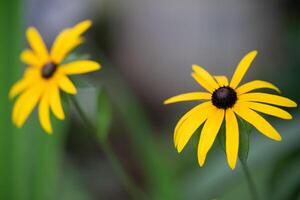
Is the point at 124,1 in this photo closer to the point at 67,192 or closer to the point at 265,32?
the point at 265,32

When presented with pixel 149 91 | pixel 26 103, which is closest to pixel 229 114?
pixel 26 103

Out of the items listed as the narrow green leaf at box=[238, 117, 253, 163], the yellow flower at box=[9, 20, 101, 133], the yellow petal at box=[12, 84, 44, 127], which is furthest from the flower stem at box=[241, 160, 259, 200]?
the yellow petal at box=[12, 84, 44, 127]

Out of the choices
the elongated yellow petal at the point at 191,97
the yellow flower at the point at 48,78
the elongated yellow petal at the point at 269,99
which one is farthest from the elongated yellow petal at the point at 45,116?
the elongated yellow petal at the point at 269,99

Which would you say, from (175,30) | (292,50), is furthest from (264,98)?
(175,30)

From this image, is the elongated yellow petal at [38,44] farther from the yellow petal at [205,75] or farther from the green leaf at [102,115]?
the yellow petal at [205,75]

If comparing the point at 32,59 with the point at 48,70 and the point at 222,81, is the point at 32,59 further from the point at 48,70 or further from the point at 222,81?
the point at 222,81
